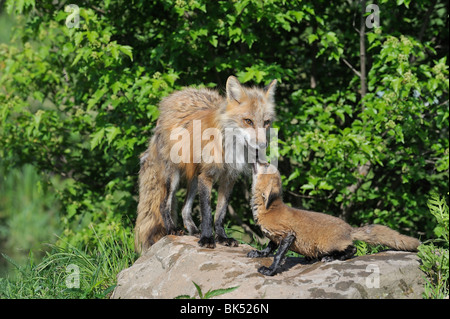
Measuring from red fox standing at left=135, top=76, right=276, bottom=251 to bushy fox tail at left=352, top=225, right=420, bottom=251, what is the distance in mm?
1142

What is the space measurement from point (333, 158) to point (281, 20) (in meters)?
1.72

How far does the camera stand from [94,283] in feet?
14.5

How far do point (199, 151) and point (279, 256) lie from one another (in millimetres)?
1557

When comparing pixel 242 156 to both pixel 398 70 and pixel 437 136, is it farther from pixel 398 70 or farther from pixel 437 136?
pixel 437 136

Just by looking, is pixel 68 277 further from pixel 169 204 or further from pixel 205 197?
pixel 205 197

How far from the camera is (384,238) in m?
3.91

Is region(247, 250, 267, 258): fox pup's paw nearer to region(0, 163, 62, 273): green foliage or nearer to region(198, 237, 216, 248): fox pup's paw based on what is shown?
region(198, 237, 216, 248): fox pup's paw

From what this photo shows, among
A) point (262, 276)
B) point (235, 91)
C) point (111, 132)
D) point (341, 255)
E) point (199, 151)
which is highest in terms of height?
point (235, 91)

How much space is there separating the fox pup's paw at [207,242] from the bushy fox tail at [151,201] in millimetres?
963

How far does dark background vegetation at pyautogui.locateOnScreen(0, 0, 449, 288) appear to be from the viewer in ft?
19.9

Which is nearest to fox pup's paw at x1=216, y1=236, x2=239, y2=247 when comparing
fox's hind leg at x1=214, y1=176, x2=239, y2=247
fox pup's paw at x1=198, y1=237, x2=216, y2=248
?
fox's hind leg at x1=214, y1=176, x2=239, y2=247

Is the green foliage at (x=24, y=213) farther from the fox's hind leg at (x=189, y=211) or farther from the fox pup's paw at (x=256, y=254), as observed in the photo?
the fox pup's paw at (x=256, y=254)

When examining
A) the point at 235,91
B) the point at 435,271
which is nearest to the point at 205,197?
the point at 235,91

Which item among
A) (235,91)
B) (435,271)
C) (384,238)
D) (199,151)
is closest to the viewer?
(435,271)
